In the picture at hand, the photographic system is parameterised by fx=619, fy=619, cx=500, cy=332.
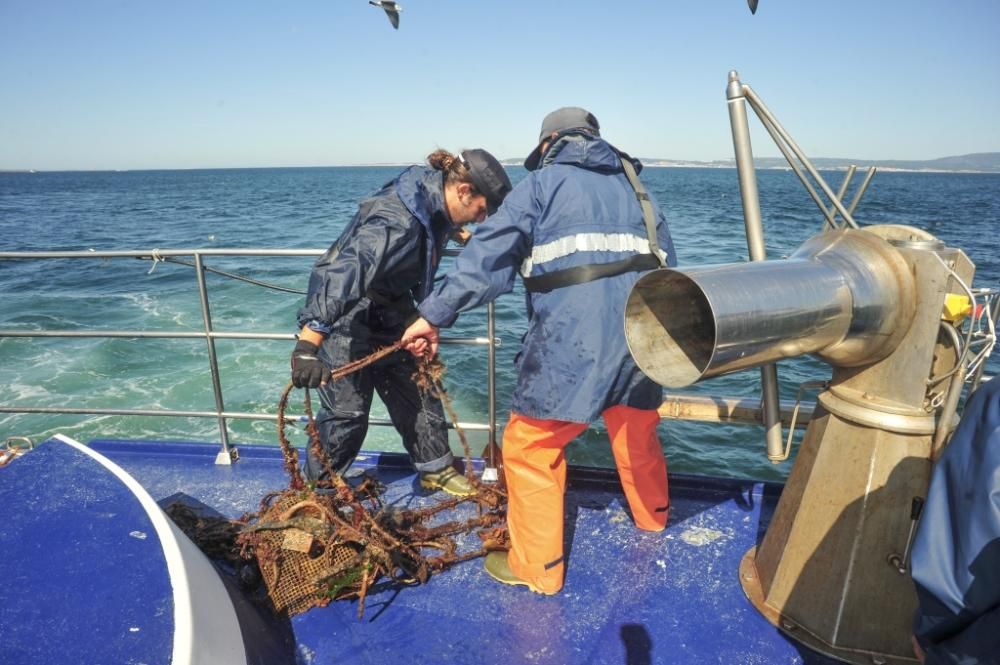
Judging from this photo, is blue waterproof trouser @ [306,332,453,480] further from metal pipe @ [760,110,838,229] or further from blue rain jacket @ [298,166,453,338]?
metal pipe @ [760,110,838,229]

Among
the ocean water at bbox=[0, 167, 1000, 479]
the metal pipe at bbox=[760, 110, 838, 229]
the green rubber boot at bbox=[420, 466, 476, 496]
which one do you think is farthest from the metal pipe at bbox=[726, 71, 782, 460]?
the ocean water at bbox=[0, 167, 1000, 479]

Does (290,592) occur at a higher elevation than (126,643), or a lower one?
lower

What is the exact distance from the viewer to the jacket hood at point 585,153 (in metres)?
2.48

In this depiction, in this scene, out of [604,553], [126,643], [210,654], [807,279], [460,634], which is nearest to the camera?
[126,643]

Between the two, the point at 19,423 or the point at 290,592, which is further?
the point at 19,423

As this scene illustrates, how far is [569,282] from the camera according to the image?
2410 mm

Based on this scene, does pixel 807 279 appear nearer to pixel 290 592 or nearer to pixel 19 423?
pixel 290 592

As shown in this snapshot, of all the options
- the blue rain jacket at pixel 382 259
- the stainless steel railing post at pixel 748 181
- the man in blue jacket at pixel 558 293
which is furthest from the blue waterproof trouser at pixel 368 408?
the stainless steel railing post at pixel 748 181

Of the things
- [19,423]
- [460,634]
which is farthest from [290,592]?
[19,423]

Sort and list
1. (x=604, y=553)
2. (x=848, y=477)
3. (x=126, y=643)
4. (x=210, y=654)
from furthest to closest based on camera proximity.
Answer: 1. (x=604, y=553)
2. (x=848, y=477)
3. (x=210, y=654)
4. (x=126, y=643)

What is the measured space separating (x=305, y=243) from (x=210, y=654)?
25653 mm


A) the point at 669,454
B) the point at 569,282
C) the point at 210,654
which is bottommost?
the point at 669,454

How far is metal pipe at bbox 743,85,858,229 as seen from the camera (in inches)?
84.0

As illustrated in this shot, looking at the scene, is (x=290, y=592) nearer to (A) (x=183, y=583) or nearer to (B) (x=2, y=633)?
(A) (x=183, y=583)
